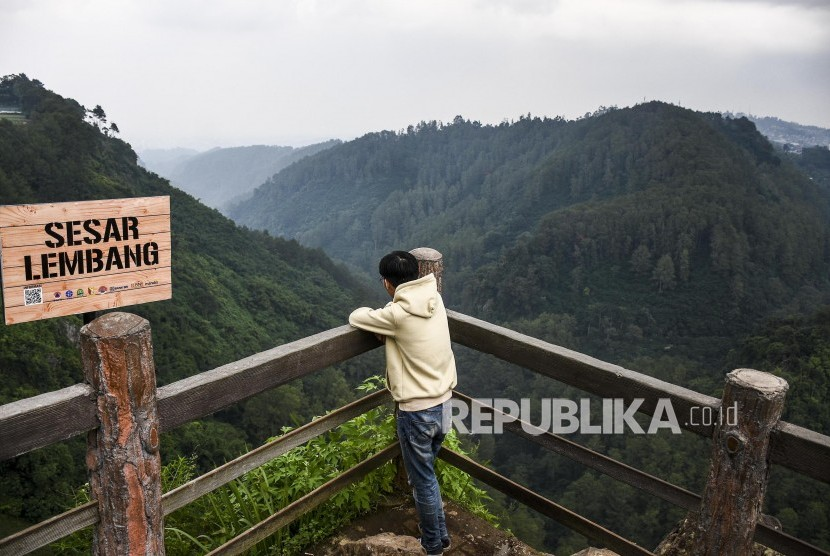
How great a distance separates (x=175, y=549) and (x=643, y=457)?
3591 cm

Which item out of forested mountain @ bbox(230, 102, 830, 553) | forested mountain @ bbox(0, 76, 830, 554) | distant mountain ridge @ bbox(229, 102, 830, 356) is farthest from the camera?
distant mountain ridge @ bbox(229, 102, 830, 356)

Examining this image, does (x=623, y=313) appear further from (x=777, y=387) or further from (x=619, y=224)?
(x=777, y=387)

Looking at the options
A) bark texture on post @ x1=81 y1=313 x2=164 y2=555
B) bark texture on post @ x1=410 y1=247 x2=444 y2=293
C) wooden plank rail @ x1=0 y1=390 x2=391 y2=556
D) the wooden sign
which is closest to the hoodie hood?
bark texture on post @ x1=410 y1=247 x2=444 y2=293

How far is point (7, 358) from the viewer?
21.1 metres

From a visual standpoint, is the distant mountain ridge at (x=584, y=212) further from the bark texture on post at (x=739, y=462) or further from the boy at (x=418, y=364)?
the bark texture on post at (x=739, y=462)

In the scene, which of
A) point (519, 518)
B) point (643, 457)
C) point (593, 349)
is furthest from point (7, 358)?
point (593, 349)

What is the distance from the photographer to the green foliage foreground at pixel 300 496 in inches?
100.0

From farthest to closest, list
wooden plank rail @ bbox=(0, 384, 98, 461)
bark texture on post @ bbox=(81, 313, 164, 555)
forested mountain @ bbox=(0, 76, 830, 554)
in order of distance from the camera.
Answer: forested mountain @ bbox=(0, 76, 830, 554) → bark texture on post @ bbox=(81, 313, 164, 555) → wooden plank rail @ bbox=(0, 384, 98, 461)

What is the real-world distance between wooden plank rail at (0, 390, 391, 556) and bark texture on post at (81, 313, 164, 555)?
0.22 ft

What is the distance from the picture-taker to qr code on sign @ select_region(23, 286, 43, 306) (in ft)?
5.89

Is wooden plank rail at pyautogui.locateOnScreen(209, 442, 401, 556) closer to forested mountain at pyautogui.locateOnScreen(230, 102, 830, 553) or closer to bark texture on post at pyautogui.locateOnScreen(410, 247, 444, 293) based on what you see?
bark texture on post at pyautogui.locateOnScreen(410, 247, 444, 293)

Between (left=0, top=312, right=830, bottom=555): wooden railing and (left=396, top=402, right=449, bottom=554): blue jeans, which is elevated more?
(left=0, top=312, right=830, bottom=555): wooden railing

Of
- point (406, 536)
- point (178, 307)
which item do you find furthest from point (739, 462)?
point (178, 307)

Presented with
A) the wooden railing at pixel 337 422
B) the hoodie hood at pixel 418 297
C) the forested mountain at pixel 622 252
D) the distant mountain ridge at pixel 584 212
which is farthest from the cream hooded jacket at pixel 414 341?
the distant mountain ridge at pixel 584 212
